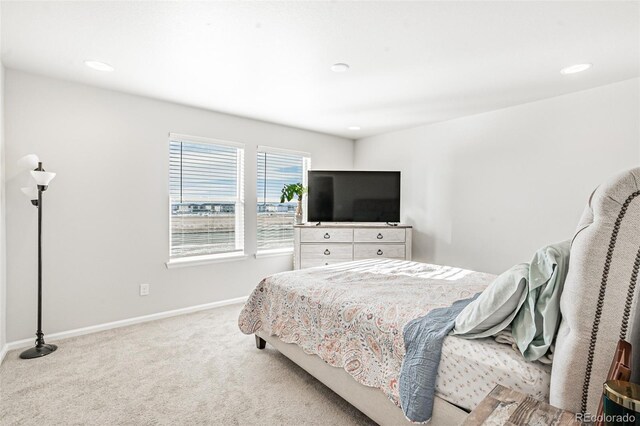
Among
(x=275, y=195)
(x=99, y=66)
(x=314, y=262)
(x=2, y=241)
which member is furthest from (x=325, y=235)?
(x=2, y=241)

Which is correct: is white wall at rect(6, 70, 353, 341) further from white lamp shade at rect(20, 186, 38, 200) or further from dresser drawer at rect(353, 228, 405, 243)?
dresser drawer at rect(353, 228, 405, 243)

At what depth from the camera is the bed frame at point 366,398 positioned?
143 centimetres

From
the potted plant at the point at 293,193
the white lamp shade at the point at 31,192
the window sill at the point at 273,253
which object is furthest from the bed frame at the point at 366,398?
the white lamp shade at the point at 31,192

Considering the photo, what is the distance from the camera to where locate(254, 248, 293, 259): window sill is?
174 inches

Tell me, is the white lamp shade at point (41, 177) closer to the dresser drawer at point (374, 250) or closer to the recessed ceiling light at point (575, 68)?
the dresser drawer at point (374, 250)

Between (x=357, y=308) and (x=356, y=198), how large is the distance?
2.72 metres

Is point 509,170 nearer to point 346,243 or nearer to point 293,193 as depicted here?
point 346,243

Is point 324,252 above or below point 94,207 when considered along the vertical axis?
below

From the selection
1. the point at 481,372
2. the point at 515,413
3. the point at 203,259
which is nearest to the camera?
the point at 515,413

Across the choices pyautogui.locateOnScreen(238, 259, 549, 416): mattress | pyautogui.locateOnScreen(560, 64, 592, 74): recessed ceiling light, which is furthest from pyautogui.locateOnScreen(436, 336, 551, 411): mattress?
pyautogui.locateOnScreen(560, 64, 592, 74): recessed ceiling light

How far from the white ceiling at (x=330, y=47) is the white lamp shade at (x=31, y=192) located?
3.34 ft

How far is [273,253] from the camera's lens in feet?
15.0

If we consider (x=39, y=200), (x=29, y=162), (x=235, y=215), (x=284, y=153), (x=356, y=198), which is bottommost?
(x=235, y=215)

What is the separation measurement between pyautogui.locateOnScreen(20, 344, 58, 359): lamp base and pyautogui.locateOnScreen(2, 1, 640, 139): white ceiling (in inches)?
93.6
